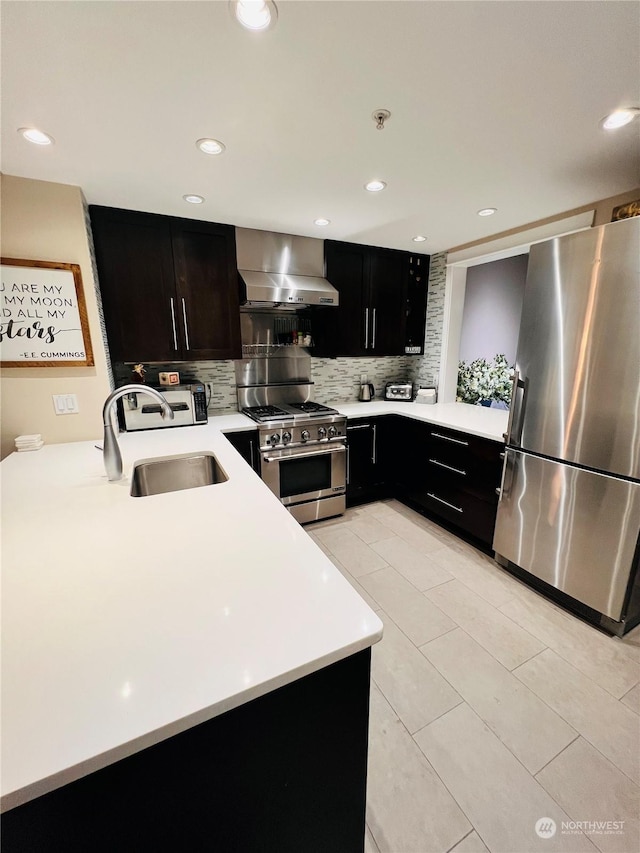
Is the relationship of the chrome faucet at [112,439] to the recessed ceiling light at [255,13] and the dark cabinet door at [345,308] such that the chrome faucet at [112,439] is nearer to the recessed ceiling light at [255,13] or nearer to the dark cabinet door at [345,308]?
the recessed ceiling light at [255,13]

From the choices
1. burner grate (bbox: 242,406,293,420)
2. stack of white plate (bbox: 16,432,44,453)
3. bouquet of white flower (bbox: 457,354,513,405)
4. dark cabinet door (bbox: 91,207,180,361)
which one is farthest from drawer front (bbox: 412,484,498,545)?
stack of white plate (bbox: 16,432,44,453)

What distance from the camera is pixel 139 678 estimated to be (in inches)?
24.0

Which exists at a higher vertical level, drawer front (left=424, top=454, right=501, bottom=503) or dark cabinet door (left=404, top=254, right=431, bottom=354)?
dark cabinet door (left=404, top=254, right=431, bottom=354)

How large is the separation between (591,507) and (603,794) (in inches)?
44.2

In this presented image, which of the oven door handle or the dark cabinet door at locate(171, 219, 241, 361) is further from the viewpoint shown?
the oven door handle

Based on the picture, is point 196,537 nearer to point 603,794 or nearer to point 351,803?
point 351,803

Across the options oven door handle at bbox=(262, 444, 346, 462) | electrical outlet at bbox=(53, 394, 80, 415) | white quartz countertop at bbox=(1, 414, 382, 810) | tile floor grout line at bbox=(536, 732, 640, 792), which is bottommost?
tile floor grout line at bbox=(536, 732, 640, 792)

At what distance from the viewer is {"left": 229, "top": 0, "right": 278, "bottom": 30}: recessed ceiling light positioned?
0.90 meters

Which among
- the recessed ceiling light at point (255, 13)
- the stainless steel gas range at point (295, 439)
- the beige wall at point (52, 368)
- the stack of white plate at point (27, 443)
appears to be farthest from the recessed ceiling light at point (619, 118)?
the stack of white plate at point (27, 443)

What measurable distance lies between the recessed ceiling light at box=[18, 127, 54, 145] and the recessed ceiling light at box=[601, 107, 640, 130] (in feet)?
7.25

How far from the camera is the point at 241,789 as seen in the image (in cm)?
67

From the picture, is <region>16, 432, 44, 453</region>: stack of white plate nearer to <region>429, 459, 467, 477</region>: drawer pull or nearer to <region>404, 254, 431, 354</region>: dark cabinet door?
<region>429, 459, 467, 477</region>: drawer pull

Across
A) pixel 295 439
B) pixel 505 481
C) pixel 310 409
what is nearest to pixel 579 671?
pixel 505 481

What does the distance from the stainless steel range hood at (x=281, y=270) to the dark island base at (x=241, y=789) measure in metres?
2.44
